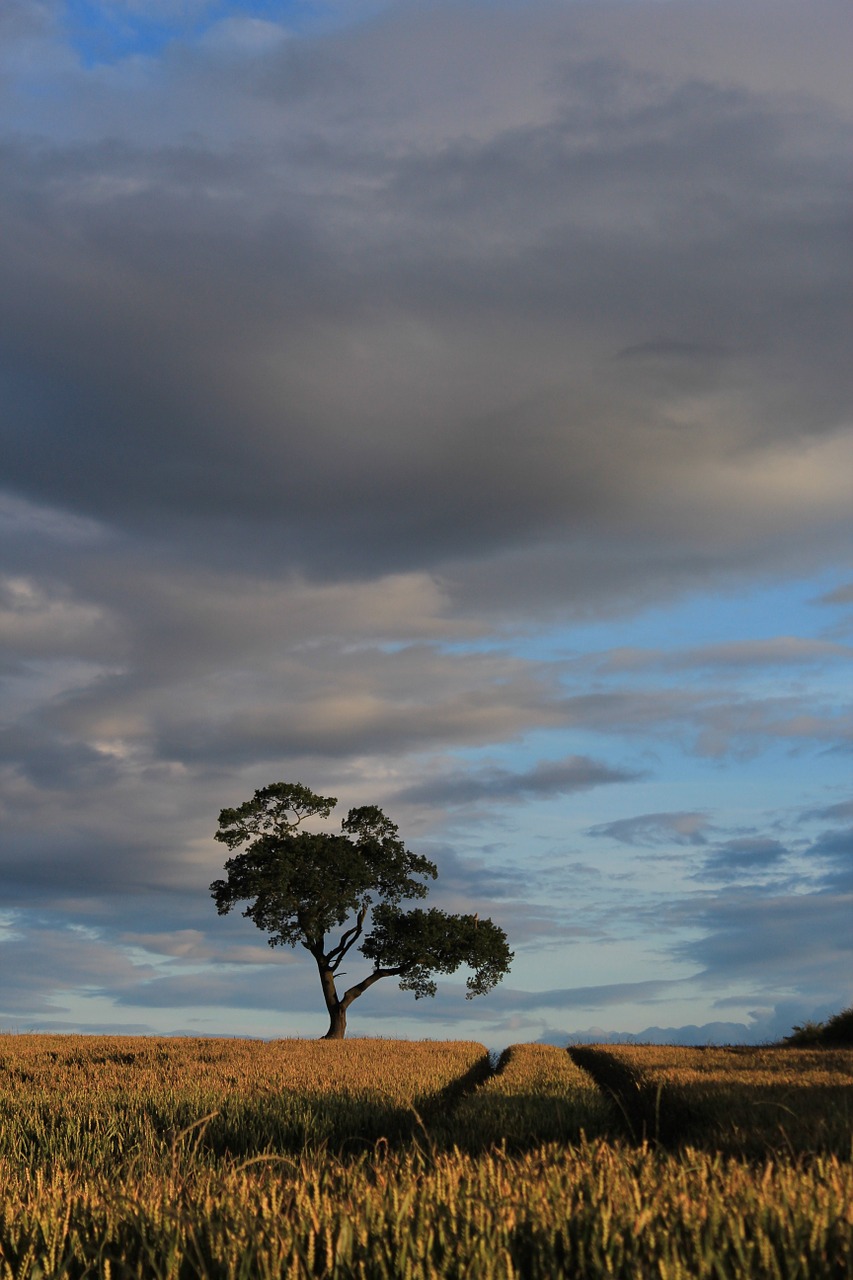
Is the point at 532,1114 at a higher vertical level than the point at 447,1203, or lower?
lower

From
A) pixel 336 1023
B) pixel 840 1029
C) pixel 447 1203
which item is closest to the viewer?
pixel 447 1203

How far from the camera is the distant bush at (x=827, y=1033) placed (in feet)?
98.2

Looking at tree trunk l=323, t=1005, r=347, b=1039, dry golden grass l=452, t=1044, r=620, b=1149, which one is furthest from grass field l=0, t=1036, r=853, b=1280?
tree trunk l=323, t=1005, r=347, b=1039

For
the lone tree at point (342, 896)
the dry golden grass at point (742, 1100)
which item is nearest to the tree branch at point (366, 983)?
the lone tree at point (342, 896)

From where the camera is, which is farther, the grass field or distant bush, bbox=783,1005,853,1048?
distant bush, bbox=783,1005,853,1048

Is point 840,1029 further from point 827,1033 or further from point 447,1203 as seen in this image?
point 447,1203

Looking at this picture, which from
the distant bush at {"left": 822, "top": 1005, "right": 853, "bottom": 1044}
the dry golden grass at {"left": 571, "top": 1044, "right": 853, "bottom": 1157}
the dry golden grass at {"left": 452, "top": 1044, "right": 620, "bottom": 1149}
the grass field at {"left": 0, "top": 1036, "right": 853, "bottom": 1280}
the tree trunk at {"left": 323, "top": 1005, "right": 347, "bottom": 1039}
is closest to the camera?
the grass field at {"left": 0, "top": 1036, "right": 853, "bottom": 1280}

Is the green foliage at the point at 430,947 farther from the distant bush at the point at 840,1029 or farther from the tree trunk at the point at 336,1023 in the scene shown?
the distant bush at the point at 840,1029

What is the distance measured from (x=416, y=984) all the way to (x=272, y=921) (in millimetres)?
6531

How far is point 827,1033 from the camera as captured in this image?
3083cm

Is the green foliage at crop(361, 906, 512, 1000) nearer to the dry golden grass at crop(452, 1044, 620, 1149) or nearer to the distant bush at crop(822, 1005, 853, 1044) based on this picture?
the distant bush at crop(822, 1005, 853, 1044)

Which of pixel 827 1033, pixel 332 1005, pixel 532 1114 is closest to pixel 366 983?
pixel 332 1005

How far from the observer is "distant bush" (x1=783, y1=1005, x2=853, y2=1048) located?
98.2 feet

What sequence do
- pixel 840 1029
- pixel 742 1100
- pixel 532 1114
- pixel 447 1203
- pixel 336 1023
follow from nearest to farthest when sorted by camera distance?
pixel 447 1203 → pixel 742 1100 → pixel 532 1114 → pixel 840 1029 → pixel 336 1023
